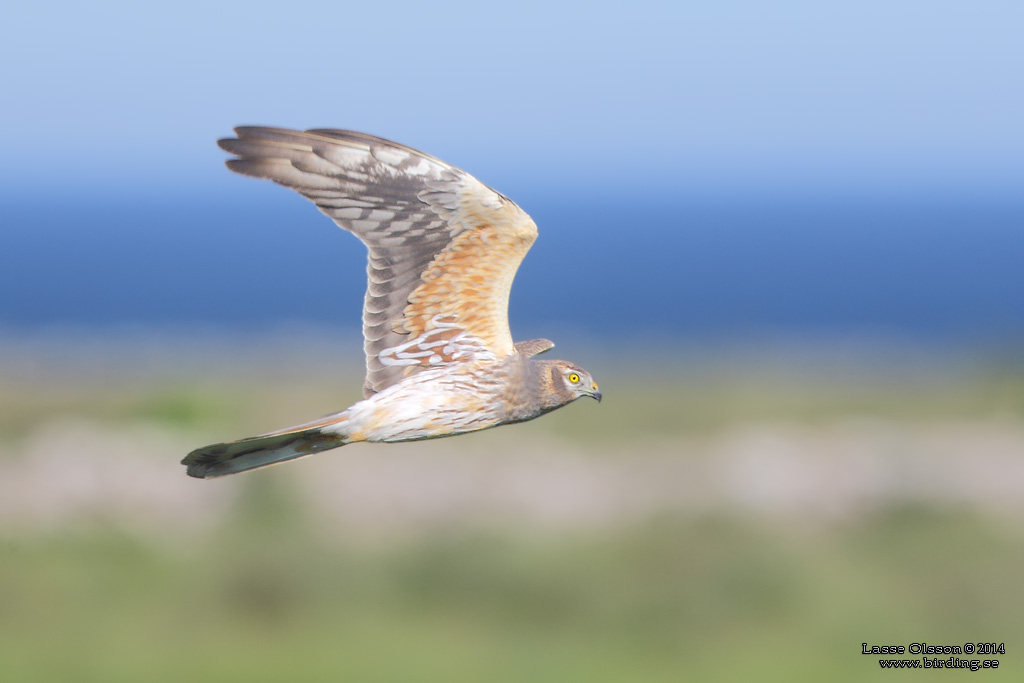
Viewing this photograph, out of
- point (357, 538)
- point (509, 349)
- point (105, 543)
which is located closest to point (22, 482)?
point (105, 543)

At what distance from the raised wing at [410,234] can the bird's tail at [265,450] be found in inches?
21.2

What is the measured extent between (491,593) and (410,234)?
13.0 metres

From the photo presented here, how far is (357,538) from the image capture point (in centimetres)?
2002

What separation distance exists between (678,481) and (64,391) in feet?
40.3

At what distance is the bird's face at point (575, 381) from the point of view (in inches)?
264

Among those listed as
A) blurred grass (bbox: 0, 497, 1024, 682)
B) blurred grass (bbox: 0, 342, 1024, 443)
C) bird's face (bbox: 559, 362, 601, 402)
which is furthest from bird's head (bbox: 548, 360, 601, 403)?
blurred grass (bbox: 0, 342, 1024, 443)

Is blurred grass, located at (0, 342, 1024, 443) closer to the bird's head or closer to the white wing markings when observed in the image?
the white wing markings

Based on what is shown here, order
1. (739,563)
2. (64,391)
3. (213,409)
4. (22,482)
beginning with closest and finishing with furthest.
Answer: (739,563), (22,482), (213,409), (64,391)

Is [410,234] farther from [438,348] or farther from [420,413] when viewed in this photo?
[420,413]

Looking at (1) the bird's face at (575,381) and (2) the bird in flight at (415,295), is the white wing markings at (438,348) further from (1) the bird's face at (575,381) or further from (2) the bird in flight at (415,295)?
(1) the bird's face at (575,381)

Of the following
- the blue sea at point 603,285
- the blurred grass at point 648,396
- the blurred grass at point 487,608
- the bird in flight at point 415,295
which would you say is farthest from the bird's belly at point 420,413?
the blue sea at point 603,285

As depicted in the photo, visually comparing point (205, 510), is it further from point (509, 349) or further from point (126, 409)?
point (509, 349)

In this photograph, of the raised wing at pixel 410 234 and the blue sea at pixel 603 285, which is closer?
the raised wing at pixel 410 234

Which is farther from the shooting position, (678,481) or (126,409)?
(126,409)
